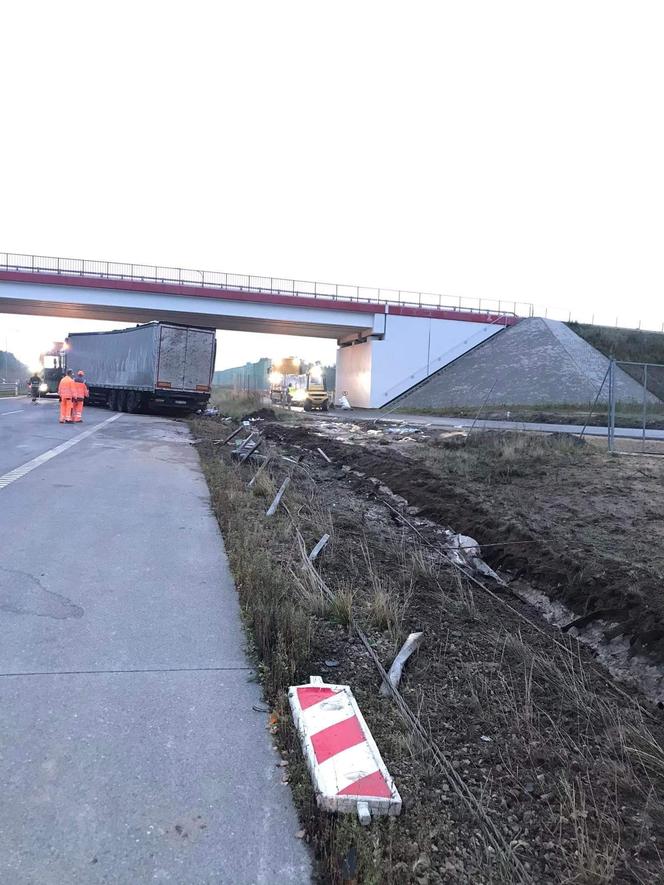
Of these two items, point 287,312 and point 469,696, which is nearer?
point 469,696

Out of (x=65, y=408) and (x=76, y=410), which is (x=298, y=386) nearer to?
(x=76, y=410)

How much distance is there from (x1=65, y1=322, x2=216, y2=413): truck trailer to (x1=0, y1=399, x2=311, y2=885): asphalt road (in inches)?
783

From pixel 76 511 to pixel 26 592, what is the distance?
9.71ft

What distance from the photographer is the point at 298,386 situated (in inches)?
1585

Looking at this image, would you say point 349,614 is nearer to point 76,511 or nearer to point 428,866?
point 428,866

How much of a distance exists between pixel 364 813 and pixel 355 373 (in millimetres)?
43747

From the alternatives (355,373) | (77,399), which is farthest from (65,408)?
(355,373)

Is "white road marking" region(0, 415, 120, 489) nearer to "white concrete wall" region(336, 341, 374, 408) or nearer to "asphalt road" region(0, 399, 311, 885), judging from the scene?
"asphalt road" region(0, 399, 311, 885)

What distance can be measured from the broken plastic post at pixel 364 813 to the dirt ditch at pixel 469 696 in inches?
1.1

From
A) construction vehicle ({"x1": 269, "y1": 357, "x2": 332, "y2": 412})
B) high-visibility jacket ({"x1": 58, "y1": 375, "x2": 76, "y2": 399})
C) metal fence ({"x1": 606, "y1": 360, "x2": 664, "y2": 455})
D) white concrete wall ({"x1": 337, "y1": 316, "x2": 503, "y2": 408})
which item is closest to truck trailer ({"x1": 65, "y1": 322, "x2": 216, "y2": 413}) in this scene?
high-visibility jacket ({"x1": 58, "y1": 375, "x2": 76, "y2": 399})

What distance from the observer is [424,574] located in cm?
607

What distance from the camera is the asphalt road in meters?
2.28

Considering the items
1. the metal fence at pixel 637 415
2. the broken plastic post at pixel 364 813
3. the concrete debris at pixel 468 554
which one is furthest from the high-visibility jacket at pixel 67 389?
the broken plastic post at pixel 364 813

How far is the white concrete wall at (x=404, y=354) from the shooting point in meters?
42.3
